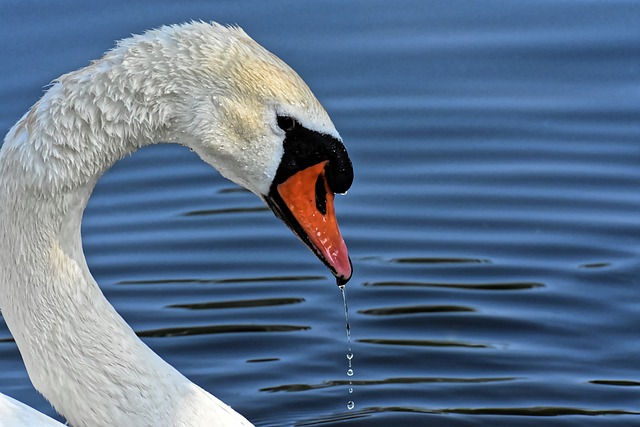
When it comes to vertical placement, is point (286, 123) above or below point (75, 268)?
above

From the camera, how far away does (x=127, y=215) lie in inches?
326

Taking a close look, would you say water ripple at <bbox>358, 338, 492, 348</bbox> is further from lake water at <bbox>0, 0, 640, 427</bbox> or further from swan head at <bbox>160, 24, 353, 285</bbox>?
swan head at <bbox>160, 24, 353, 285</bbox>

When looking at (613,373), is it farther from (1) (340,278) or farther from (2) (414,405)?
(1) (340,278)

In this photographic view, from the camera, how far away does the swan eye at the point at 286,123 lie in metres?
4.55

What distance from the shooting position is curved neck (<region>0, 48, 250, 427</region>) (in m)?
4.50

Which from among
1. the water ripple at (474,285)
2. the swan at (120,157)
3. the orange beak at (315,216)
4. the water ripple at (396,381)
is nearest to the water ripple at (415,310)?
the water ripple at (474,285)

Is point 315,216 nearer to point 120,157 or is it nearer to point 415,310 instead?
point 120,157

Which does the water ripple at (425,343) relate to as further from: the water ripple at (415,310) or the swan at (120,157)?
the swan at (120,157)

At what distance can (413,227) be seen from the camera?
811 centimetres

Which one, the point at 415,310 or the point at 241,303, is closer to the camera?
the point at 415,310

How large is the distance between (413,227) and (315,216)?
11.0ft

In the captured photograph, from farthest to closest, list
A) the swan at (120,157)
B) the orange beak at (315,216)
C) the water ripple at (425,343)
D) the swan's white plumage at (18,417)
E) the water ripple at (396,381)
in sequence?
the water ripple at (425,343) < the water ripple at (396,381) < the orange beak at (315,216) < the swan's white plumage at (18,417) < the swan at (120,157)

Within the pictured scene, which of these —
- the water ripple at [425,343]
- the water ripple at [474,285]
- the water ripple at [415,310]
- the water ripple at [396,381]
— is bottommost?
the water ripple at [396,381]

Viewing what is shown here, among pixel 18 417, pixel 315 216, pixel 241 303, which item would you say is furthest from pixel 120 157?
pixel 241 303
